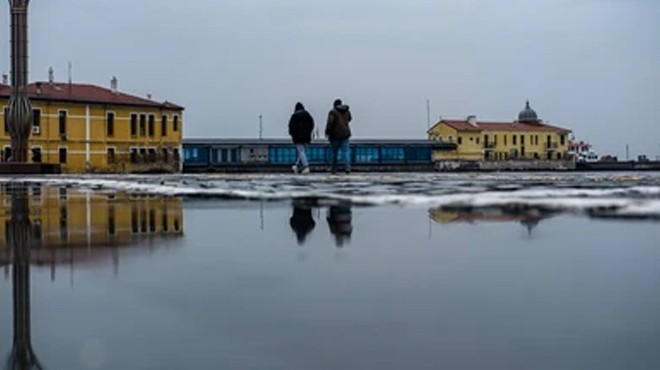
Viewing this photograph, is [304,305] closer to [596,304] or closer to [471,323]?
[471,323]

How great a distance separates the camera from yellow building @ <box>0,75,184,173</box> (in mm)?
47344

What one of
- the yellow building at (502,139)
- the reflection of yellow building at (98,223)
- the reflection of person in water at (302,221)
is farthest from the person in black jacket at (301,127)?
the yellow building at (502,139)

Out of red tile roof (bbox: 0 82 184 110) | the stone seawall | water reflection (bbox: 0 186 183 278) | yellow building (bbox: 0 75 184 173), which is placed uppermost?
red tile roof (bbox: 0 82 184 110)

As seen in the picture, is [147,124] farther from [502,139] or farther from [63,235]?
[63,235]

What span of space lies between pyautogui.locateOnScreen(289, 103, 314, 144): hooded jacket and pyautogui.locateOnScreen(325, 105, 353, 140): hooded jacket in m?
1.01

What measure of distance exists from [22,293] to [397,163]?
56293mm

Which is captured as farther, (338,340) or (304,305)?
(304,305)

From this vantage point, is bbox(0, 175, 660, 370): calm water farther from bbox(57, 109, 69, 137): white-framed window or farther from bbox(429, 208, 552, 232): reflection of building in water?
bbox(57, 109, 69, 137): white-framed window

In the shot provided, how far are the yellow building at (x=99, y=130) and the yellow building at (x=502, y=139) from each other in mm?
32925

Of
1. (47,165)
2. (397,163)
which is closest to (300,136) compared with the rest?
(47,165)

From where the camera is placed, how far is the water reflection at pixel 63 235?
1.51m

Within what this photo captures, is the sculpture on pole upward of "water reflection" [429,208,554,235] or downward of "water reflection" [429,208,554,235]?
upward

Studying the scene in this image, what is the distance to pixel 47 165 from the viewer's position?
1778 centimetres

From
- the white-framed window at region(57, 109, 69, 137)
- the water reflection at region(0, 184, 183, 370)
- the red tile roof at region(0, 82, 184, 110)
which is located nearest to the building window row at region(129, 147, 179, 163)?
the red tile roof at region(0, 82, 184, 110)
